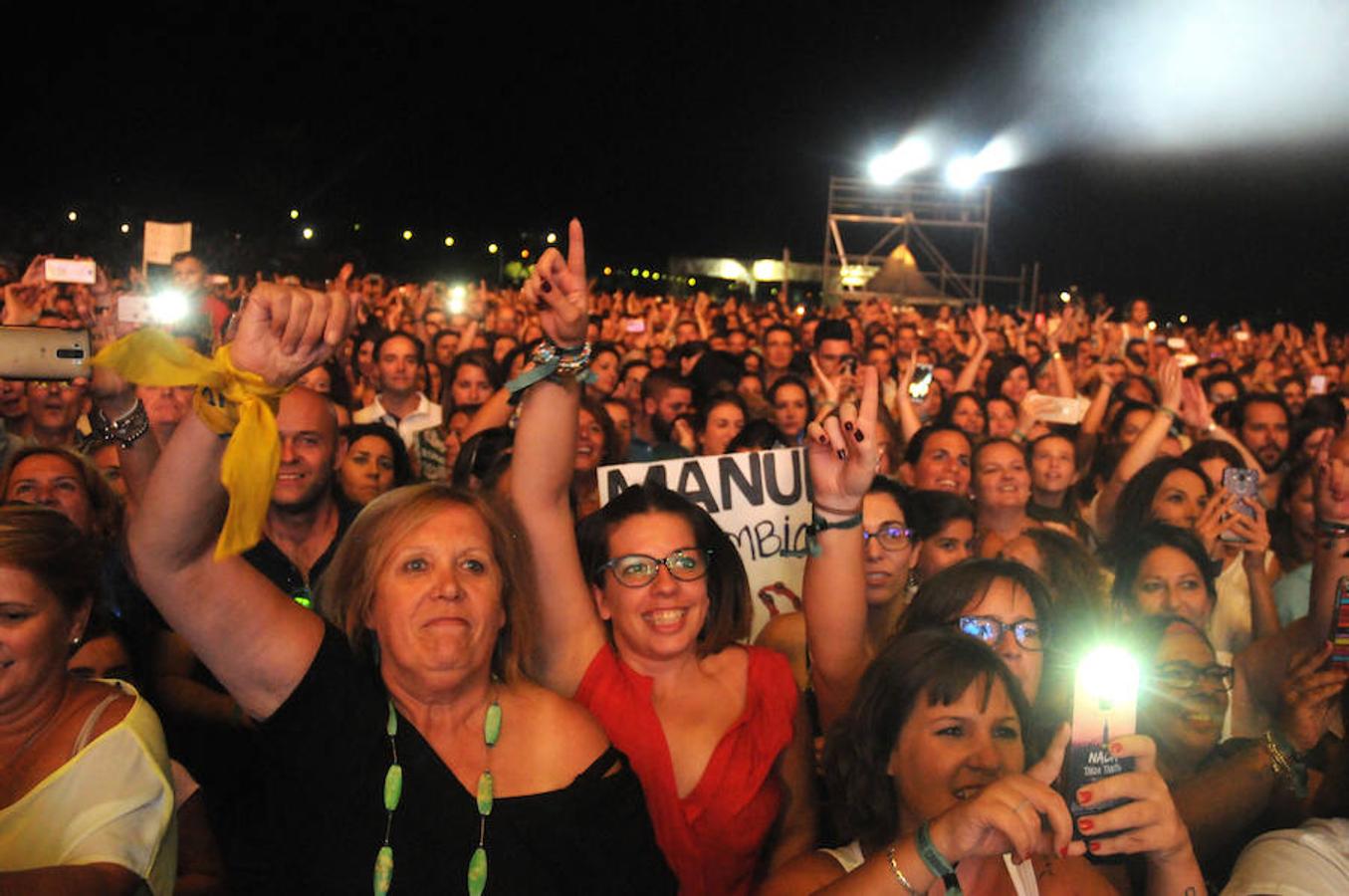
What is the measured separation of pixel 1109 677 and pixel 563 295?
4.56 ft

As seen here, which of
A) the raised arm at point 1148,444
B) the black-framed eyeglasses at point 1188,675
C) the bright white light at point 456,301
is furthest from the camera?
the bright white light at point 456,301

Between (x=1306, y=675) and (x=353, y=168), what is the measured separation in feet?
103

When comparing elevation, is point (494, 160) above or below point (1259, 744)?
above

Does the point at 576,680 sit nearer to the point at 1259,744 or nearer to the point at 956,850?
the point at 956,850

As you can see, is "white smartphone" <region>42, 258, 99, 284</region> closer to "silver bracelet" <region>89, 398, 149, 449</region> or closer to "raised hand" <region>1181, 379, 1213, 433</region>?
"silver bracelet" <region>89, 398, 149, 449</region>

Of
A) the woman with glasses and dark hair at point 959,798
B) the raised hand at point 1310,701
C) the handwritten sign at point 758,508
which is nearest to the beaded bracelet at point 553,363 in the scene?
the woman with glasses and dark hair at point 959,798

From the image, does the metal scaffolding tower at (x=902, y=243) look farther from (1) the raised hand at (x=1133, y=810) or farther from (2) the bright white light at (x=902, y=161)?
(1) the raised hand at (x=1133, y=810)

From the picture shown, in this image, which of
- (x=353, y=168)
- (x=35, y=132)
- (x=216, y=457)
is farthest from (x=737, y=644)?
(x=353, y=168)

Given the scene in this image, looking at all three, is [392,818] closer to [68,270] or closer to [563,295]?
[563,295]

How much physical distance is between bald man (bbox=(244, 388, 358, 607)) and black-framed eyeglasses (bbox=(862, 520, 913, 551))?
6.01 ft

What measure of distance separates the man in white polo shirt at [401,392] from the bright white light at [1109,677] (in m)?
5.13

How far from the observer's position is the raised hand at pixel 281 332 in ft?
6.10

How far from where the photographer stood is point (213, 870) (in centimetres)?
269

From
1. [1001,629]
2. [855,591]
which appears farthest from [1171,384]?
[855,591]
